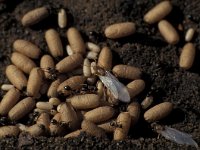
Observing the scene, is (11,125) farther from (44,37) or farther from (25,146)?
(44,37)

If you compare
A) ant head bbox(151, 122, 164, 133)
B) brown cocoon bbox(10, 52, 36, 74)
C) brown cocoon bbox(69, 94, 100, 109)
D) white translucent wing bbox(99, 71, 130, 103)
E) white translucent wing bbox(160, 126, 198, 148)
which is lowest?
white translucent wing bbox(160, 126, 198, 148)

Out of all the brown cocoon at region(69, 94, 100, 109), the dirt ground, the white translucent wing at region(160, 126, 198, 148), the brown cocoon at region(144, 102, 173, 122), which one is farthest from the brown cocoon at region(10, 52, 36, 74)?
the white translucent wing at region(160, 126, 198, 148)

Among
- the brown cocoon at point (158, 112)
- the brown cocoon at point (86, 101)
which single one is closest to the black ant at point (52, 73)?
the brown cocoon at point (86, 101)

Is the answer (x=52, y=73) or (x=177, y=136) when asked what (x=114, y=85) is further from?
(x=177, y=136)

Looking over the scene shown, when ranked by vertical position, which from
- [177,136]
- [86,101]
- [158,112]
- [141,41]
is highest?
[141,41]

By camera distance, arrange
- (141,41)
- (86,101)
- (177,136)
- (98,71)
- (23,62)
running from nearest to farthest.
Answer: (177,136)
(86,101)
(98,71)
(23,62)
(141,41)

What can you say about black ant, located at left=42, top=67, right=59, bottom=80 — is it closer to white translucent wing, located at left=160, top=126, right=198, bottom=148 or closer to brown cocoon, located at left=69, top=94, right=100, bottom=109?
brown cocoon, located at left=69, top=94, right=100, bottom=109

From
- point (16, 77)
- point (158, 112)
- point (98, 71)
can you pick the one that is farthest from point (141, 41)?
point (16, 77)
